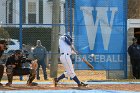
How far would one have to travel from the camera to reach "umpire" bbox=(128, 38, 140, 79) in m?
19.8

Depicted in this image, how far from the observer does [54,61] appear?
2156 centimetres

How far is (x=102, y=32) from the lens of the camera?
65.6 feet

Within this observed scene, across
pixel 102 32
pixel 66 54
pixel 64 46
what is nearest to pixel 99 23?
pixel 102 32

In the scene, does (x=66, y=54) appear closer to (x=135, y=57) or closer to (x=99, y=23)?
(x=99, y=23)

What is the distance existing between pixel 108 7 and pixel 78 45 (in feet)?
6.98

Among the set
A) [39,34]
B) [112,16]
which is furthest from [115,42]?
[39,34]

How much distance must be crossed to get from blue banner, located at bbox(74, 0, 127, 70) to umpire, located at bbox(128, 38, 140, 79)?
0.36 meters

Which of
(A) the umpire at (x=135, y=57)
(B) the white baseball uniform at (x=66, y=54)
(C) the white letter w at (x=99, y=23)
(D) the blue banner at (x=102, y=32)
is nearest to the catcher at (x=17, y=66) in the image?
(B) the white baseball uniform at (x=66, y=54)

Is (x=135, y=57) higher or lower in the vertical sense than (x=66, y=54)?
lower

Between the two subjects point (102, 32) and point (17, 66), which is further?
point (102, 32)

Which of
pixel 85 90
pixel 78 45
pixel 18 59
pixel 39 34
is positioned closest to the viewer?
pixel 85 90

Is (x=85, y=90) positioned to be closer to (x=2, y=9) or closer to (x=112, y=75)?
(x=112, y=75)

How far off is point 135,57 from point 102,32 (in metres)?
1.80

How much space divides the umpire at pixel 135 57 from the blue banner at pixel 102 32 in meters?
0.36
